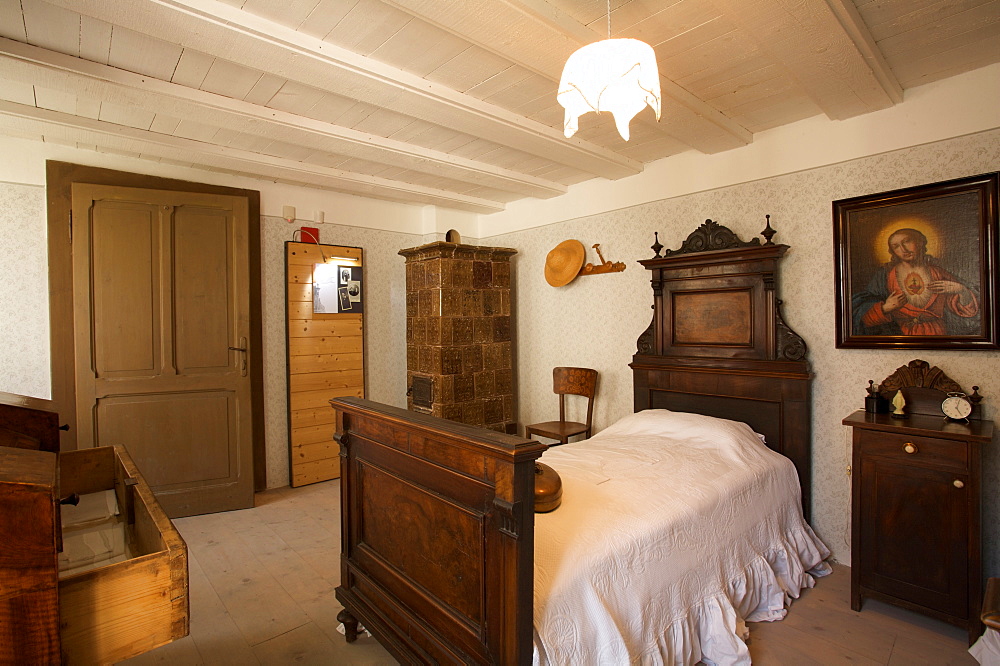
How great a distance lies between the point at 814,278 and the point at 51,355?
4.65 meters

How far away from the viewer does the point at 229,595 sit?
255 centimetres

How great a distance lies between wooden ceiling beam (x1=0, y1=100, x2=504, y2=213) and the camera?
109 inches

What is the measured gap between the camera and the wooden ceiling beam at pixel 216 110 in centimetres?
213

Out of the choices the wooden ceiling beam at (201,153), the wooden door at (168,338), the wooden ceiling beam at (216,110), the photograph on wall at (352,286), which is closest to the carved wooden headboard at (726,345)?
the wooden ceiling beam at (216,110)

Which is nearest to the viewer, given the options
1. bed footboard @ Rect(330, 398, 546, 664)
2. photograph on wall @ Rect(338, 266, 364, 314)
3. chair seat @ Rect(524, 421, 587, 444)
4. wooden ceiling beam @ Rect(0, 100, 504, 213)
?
bed footboard @ Rect(330, 398, 546, 664)

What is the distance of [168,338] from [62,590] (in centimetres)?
302

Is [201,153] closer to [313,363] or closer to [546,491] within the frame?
[313,363]

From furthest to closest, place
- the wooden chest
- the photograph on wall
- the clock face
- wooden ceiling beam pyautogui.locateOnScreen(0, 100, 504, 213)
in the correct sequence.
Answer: the photograph on wall, wooden ceiling beam pyautogui.locateOnScreen(0, 100, 504, 213), the clock face, the wooden chest

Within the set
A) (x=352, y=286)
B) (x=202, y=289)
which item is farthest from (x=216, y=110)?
(x=352, y=286)

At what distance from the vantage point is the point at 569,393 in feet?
13.5

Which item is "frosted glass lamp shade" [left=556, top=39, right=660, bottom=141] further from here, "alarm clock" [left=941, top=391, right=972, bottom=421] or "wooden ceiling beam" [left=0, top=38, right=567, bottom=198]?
"alarm clock" [left=941, top=391, right=972, bottom=421]

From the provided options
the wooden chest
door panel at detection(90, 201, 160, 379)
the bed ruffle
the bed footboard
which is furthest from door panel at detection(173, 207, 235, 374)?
the bed ruffle

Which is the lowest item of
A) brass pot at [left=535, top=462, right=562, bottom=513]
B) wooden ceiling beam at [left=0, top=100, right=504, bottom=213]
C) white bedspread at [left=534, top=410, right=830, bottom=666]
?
white bedspread at [left=534, top=410, right=830, bottom=666]

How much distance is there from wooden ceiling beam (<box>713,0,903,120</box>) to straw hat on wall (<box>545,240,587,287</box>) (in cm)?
191
